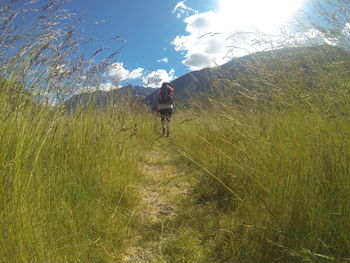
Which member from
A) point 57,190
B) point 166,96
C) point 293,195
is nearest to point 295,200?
point 293,195

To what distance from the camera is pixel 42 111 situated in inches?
53.9

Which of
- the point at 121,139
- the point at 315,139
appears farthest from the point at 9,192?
the point at 121,139

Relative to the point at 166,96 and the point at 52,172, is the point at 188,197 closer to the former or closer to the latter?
the point at 52,172

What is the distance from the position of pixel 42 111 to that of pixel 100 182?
2.30 ft

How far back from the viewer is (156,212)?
6.58 ft

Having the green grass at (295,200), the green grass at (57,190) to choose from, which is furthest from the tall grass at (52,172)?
the green grass at (295,200)

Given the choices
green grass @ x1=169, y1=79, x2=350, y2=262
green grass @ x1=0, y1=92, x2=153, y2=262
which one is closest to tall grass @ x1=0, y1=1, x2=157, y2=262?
green grass @ x1=0, y1=92, x2=153, y2=262

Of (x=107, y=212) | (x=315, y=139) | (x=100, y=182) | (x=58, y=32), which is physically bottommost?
(x=107, y=212)

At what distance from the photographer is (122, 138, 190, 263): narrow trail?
1.42m

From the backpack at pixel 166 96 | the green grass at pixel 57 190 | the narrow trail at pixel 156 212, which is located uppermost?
the backpack at pixel 166 96

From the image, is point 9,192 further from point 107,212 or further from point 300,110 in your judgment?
point 300,110

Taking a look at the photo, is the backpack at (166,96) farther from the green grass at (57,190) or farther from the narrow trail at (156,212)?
the green grass at (57,190)

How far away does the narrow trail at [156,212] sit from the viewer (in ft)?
4.66

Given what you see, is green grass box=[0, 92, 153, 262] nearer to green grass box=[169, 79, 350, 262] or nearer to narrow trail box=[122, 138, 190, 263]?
narrow trail box=[122, 138, 190, 263]
